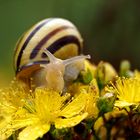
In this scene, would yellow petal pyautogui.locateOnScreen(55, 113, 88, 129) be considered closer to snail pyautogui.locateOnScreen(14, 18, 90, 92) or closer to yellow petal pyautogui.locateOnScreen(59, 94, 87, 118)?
yellow petal pyautogui.locateOnScreen(59, 94, 87, 118)

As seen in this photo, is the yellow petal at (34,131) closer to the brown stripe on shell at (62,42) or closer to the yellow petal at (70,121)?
the yellow petal at (70,121)

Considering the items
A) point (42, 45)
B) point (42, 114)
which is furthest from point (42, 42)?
point (42, 114)

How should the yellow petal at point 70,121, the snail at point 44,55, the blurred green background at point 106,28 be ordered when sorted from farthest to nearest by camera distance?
the blurred green background at point 106,28 < the snail at point 44,55 < the yellow petal at point 70,121

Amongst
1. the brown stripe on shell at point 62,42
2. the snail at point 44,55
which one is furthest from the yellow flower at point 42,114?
the brown stripe on shell at point 62,42

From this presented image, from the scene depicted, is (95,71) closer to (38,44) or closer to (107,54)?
(38,44)

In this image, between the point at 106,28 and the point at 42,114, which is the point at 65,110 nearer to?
the point at 42,114

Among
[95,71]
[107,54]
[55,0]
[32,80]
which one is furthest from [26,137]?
[55,0]

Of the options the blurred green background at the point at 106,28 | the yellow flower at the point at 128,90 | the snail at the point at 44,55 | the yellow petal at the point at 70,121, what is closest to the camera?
the yellow petal at the point at 70,121
